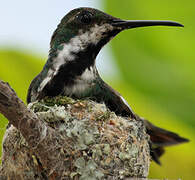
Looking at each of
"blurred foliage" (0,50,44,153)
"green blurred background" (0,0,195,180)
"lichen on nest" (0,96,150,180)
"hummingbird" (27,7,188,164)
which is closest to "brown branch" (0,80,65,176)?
"lichen on nest" (0,96,150,180)

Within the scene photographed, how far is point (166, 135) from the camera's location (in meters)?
4.27

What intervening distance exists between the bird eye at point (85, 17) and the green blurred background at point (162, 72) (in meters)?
0.80

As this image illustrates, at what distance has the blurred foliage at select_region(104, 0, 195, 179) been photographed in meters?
4.53

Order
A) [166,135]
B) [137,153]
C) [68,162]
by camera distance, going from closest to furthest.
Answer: [68,162] → [137,153] → [166,135]

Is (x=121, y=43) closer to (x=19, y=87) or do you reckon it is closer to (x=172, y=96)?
(x=172, y=96)

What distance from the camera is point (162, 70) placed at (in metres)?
4.71

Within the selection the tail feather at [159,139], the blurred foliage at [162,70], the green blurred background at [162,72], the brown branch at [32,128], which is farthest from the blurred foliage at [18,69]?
the brown branch at [32,128]

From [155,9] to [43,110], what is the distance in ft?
6.29

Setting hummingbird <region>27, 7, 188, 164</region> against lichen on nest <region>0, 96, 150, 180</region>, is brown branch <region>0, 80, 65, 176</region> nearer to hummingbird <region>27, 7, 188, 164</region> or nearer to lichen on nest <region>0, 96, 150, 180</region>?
lichen on nest <region>0, 96, 150, 180</region>

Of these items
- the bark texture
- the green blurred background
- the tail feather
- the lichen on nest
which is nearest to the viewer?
the bark texture

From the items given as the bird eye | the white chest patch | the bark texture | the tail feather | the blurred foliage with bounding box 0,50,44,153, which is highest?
the bird eye

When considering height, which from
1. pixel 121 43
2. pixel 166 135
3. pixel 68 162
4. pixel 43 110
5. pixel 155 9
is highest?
pixel 155 9

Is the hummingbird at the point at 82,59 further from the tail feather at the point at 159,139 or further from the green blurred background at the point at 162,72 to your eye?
the green blurred background at the point at 162,72

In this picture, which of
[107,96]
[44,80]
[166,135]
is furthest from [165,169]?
[44,80]
